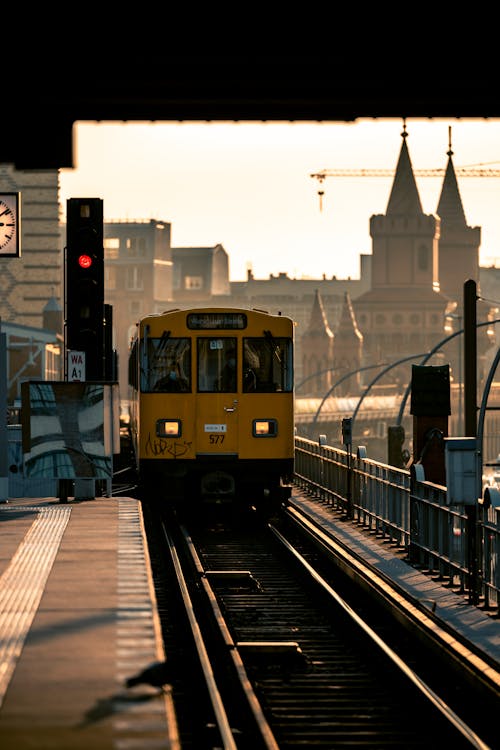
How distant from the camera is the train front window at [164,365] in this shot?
23672 millimetres

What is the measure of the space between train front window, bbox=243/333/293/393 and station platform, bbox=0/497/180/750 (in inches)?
147

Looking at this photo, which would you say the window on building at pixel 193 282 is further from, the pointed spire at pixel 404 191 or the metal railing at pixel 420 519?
the metal railing at pixel 420 519

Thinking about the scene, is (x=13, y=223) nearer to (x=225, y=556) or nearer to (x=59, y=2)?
(x=225, y=556)

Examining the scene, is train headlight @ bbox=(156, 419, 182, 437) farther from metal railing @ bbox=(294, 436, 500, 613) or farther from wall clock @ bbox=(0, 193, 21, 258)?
wall clock @ bbox=(0, 193, 21, 258)

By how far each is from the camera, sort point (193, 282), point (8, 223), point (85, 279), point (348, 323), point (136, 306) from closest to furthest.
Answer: point (85, 279) < point (8, 223) < point (136, 306) < point (348, 323) < point (193, 282)

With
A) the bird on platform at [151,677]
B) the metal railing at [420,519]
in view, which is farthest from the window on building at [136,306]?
the bird on platform at [151,677]

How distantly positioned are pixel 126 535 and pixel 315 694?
24.5 feet

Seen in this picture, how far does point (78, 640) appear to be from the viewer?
41.3ft

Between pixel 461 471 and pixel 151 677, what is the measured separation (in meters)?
4.80

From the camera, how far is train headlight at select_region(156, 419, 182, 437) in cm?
2375

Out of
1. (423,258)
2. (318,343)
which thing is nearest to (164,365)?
(318,343)

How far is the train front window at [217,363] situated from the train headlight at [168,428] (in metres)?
0.64

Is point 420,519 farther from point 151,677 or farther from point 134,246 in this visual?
point 134,246

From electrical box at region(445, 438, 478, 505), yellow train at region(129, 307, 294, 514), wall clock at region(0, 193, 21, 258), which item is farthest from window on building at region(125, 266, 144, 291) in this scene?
electrical box at region(445, 438, 478, 505)
